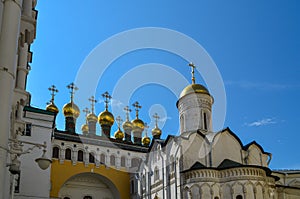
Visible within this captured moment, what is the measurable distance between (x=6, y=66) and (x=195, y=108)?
65.1ft

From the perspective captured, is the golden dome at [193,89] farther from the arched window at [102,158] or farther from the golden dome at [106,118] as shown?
the golden dome at [106,118]

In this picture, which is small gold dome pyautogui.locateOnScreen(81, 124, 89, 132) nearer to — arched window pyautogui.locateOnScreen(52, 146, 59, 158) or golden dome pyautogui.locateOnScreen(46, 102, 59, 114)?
golden dome pyautogui.locateOnScreen(46, 102, 59, 114)

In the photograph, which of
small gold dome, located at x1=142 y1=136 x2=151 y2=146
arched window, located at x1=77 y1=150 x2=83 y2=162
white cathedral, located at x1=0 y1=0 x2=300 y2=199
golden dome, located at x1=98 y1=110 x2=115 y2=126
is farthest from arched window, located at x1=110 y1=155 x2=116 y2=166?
small gold dome, located at x1=142 y1=136 x2=151 y2=146

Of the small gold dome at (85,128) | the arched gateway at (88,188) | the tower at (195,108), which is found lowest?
the arched gateway at (88,188)

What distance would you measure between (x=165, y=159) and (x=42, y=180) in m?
7.57

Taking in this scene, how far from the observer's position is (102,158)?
99.1 ft

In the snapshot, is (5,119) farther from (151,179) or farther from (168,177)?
(151,179)

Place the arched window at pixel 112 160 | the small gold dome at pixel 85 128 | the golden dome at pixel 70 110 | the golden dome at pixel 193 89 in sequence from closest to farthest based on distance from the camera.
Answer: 1. the golden dome at pixel 193 89
2. the arched window at pixel 112 160
3. the golden dome at pixel 70 110
4. the small gold dome at pixel 85 128

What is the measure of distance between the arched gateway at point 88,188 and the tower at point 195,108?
7919 mm

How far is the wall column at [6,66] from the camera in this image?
7.23m

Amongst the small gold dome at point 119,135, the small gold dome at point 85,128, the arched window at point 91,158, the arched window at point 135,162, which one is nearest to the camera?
the arched window at point 91,158

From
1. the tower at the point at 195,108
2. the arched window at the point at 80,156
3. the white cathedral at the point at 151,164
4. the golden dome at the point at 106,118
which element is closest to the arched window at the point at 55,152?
the white cathedral at the point at 151,164

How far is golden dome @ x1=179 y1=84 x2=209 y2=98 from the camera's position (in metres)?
26.9

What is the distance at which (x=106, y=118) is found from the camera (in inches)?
1362
